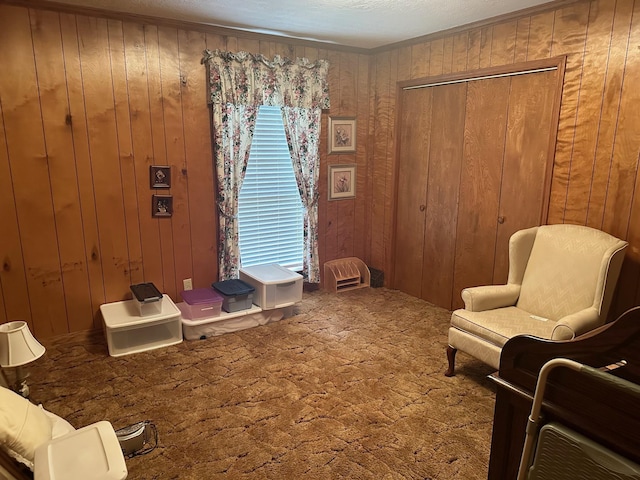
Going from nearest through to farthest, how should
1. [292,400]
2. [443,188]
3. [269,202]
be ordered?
[292,400] < [443,188] < [269,202]

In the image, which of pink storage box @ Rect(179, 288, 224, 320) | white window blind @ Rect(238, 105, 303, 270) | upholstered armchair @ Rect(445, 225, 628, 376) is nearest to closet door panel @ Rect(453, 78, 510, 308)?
upholstered armchair @ Rect(445, 225, 628, 376)

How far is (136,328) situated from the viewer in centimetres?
325

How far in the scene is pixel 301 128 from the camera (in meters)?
4.21

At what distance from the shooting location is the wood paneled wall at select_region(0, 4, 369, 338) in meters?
3.11

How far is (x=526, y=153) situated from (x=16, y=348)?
11.5 feet

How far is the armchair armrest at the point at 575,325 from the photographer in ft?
7.95

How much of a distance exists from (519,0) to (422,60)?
1.16 meters

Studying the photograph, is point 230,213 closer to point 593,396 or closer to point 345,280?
point 345,280

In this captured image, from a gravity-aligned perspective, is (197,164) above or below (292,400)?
above

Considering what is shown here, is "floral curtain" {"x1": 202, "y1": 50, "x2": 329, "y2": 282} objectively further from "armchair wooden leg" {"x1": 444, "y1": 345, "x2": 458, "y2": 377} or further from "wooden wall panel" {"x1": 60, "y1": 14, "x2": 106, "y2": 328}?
"armchair wooden leg" {"x1": 444, "y1": 345, "x2": 458, "y2": 377}

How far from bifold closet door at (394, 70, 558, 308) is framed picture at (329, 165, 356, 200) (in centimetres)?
53

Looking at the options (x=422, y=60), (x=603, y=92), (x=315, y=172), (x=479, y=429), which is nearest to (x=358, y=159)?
(x=315, y=172)

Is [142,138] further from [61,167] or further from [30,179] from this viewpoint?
[30,179]

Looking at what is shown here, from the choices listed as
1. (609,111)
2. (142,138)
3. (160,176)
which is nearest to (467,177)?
(609,111)
